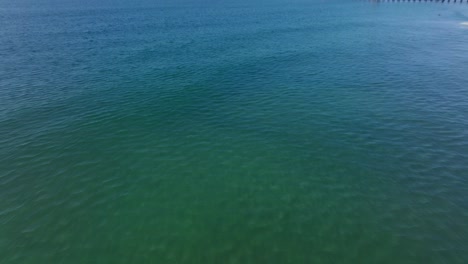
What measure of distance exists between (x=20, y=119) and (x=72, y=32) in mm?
62212

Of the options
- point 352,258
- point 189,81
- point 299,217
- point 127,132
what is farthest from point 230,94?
point 352,258

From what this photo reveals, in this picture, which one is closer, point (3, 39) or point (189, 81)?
point (189, 81)

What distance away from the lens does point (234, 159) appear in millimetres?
27875

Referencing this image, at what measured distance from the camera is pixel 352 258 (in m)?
17.5

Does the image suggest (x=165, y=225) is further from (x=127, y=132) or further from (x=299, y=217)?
(x=127, y=132)

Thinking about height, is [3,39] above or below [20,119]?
above

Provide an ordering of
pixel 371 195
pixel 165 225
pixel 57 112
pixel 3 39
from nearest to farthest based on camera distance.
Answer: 1. pixel 165 225
2. pixel 371 195
3. pixel 57 112
4. pixel 3 39

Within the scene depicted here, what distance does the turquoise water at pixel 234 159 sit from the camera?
18891mm

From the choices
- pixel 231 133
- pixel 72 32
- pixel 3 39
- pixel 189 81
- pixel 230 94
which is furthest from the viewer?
pixel 72 32

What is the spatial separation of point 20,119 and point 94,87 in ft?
40.1

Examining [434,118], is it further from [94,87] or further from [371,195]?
[94,87]

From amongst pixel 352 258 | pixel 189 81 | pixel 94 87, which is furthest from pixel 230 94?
pixel 352 258

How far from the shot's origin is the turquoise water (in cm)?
1889

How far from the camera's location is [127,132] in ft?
108
